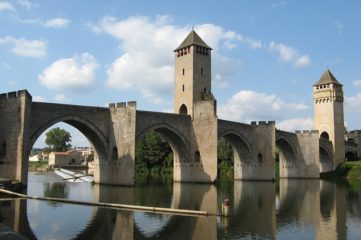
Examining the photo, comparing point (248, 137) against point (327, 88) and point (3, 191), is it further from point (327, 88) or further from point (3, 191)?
point (3, 191)

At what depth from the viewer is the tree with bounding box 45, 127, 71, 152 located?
104312mm

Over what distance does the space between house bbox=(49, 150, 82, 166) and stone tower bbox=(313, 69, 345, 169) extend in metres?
54.1

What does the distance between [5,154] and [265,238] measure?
773 inches

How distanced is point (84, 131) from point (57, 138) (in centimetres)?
7404

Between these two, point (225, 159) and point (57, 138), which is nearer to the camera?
point (225, 159)

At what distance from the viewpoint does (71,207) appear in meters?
20.3

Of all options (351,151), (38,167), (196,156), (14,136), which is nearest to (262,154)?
(196,156)

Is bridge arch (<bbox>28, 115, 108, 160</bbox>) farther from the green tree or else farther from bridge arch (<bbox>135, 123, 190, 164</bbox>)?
the green tree

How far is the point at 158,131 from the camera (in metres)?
39.8

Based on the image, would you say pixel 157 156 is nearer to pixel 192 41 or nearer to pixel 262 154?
pixel 262 154

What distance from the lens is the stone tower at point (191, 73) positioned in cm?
4341

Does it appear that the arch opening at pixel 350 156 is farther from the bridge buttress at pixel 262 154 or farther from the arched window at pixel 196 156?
the arched window at pixel 196 156

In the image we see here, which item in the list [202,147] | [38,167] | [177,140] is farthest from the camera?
[38,167]

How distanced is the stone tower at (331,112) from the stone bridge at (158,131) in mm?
8371
